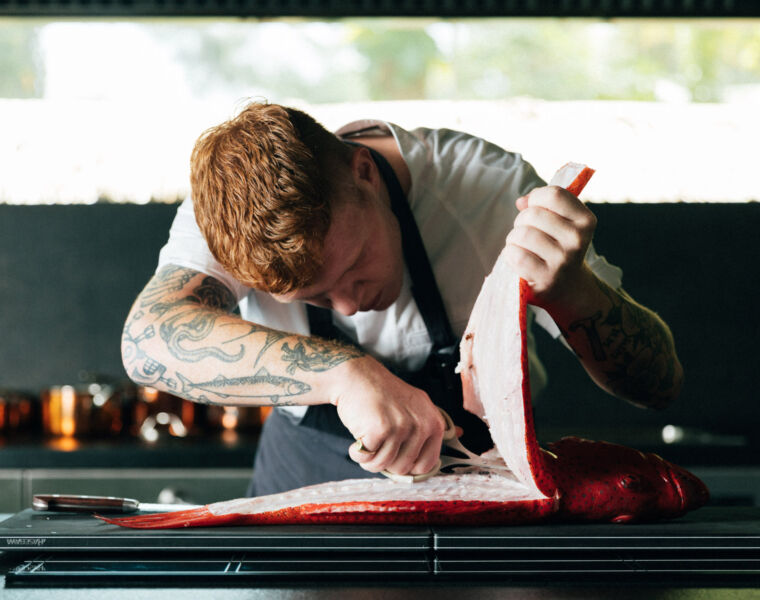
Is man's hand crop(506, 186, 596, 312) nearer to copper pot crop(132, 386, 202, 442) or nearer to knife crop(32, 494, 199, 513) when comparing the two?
knife crop(32, 494, 199, 513)

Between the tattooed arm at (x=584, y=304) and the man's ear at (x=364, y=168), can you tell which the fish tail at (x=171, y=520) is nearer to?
the tattooed arm at (x=584, y=304)

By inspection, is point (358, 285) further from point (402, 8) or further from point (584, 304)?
point (402, 8)

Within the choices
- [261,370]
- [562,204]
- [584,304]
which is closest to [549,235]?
[562,204]

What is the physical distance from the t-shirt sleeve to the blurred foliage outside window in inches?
54.9

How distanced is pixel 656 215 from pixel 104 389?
73.6 inches

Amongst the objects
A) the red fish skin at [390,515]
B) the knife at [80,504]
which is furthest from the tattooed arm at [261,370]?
the knife at [80,504]

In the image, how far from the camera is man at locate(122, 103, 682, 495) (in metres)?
0.92

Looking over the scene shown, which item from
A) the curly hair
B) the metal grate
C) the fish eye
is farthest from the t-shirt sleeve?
the metal grate

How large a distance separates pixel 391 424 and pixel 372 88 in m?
1.96

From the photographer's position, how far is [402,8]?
225 cm

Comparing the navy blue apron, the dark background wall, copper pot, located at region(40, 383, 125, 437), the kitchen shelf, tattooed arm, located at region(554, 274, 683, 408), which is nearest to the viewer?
tattooed arm, located at region(554, 274, 683, 408)

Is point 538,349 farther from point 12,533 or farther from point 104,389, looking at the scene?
point 12,533

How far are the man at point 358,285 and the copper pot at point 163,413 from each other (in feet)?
3.11

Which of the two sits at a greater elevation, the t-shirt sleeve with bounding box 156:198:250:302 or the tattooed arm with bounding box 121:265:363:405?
the t-shirt sleeve with bounding box 156:198:250:302
